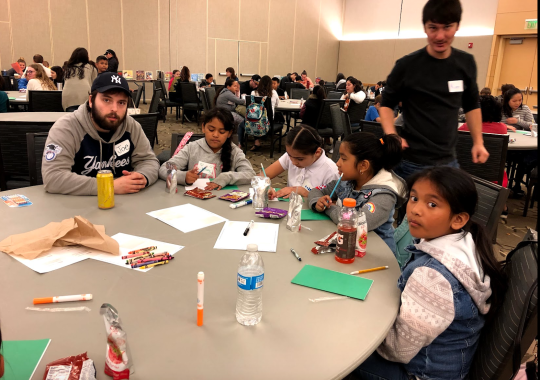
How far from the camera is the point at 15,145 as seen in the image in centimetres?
252

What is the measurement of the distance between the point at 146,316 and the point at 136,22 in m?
12.9

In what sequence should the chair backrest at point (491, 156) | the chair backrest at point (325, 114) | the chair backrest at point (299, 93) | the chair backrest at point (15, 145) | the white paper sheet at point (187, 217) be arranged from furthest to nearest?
the chair backrest at point (299, 93) < the chair backrest at point (325, 114) < the chair backrest at point (491, 156) < the chair backrest at point (15, 145) < the white paper sheet at point (187, 217)

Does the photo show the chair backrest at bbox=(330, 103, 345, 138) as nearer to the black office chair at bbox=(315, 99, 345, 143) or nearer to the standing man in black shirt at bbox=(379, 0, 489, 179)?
the black office chair at bbox=(315, 99, 345, 143)

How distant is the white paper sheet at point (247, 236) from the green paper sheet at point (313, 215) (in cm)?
19

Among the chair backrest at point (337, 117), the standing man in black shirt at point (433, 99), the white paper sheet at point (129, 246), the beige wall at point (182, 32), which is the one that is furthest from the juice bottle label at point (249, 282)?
the beige wall at point (182, 32)

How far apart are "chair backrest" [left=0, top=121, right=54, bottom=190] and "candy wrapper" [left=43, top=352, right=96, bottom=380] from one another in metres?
2.09

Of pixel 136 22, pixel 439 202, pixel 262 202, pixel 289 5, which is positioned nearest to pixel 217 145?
pixel 262 202

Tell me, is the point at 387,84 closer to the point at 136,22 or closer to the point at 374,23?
the point at 136,22

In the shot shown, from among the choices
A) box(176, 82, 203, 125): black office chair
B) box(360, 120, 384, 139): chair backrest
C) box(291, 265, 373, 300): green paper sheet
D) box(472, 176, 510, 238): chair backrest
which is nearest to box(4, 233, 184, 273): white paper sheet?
box(291, 265, 373, 300): green paper sheet

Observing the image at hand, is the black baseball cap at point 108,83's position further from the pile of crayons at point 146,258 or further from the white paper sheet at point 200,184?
the pile of crayons at point 146,258

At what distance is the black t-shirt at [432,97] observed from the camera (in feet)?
7.04

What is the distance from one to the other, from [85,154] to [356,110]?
16.3ft

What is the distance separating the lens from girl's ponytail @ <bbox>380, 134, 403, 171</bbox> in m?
1.92

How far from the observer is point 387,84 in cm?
234
